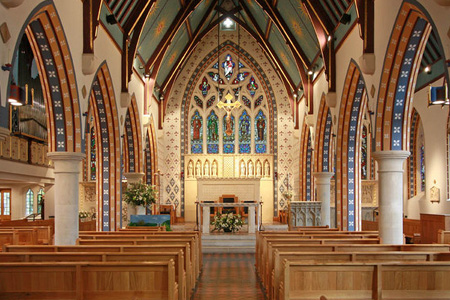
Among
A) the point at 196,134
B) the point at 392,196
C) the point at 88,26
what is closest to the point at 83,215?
the point at 196,134

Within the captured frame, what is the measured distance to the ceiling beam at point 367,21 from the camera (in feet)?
42.7

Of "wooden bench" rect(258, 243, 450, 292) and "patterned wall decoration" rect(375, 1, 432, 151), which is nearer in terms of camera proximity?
"wooden bench" rect(258, 243, 450, 292)

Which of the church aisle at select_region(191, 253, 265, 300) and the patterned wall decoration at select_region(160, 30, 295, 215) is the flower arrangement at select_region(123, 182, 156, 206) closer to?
the church aisle at select_region(191, 253, 265, 300)

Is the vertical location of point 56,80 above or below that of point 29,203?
above

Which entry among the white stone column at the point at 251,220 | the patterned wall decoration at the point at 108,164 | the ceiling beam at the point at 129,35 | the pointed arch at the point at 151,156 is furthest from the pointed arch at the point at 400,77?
the pointed arch at the point at 151,156

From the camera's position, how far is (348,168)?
17.3 meters

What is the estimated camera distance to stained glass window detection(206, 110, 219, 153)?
27938 millimetres

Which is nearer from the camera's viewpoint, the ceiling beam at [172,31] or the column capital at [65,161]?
the column capital at [65,161]

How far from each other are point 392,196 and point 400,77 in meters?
2.75

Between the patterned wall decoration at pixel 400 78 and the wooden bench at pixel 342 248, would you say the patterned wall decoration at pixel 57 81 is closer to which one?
the wooden bench at pixel 342 248

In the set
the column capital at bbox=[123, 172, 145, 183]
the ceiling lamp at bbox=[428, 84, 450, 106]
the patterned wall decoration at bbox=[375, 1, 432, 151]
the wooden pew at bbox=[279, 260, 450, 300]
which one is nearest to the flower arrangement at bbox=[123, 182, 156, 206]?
the column capital at bbox=[123, 172, 145, 183]

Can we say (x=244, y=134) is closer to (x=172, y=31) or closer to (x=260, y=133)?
(x=260, y=133)

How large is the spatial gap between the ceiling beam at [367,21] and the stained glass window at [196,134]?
15539 millimetres

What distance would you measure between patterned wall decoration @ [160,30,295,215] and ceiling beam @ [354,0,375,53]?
47.3ft
